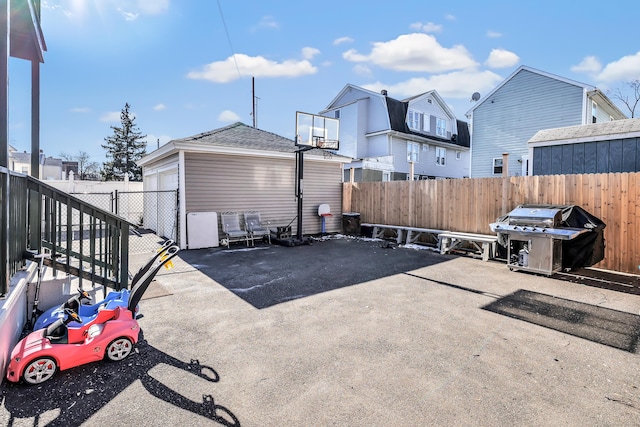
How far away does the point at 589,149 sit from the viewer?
9523mm

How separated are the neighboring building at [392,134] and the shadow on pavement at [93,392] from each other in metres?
14.6

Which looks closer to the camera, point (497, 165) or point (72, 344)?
point (72, 344)

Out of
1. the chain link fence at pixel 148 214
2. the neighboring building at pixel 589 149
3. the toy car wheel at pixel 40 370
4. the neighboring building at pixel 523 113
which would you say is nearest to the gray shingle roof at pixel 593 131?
the neighboring building at pixel 589 149

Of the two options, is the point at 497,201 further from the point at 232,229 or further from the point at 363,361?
the point at 232,229

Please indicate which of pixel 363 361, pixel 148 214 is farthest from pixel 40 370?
pixel 148 214

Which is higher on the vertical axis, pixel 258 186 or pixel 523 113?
pixel 523 113

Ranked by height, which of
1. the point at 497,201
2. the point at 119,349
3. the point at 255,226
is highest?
the point at 497,201

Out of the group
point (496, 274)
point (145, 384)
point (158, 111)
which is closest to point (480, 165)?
point (496, 274)

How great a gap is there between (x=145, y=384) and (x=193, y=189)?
22.2ft

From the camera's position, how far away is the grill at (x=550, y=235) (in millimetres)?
5660

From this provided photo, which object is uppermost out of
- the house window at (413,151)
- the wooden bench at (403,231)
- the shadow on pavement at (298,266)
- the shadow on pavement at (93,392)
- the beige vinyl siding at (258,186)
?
the house window at (413,151)

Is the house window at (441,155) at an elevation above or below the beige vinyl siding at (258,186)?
above

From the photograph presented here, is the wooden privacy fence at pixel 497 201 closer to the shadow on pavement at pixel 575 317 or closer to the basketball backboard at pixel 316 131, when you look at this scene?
the basketball backboard at pixel 316 131

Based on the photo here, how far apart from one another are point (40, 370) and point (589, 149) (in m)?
12.6
